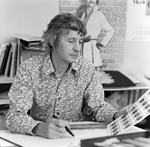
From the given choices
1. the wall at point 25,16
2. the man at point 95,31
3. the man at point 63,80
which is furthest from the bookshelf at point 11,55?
the man at point 63,80

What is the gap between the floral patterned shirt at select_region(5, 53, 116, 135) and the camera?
1.94 metres

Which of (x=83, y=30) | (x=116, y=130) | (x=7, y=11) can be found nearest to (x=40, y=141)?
(x=116, y=130)

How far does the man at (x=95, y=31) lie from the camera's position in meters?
3.48

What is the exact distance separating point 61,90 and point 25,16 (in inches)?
59.9

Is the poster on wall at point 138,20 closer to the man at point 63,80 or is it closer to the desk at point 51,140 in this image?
the man at point 63,80

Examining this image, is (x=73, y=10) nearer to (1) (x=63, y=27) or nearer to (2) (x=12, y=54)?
(2) (x=12, y=54)

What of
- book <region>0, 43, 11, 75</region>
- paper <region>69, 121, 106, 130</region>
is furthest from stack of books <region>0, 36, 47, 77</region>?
paper <region>69, 121, 106, 130</region>

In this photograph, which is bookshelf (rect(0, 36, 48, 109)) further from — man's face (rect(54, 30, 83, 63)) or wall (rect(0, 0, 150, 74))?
man's face (rect(54, 30, 83, 63))

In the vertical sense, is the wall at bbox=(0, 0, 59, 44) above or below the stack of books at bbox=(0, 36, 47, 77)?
above

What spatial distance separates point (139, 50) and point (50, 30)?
74.2 inches

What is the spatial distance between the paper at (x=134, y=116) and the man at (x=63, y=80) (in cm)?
23

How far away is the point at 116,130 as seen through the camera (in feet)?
5.25

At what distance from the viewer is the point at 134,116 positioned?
1550mm

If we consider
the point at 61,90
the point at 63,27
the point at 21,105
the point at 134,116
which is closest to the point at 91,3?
the point at 63,27
